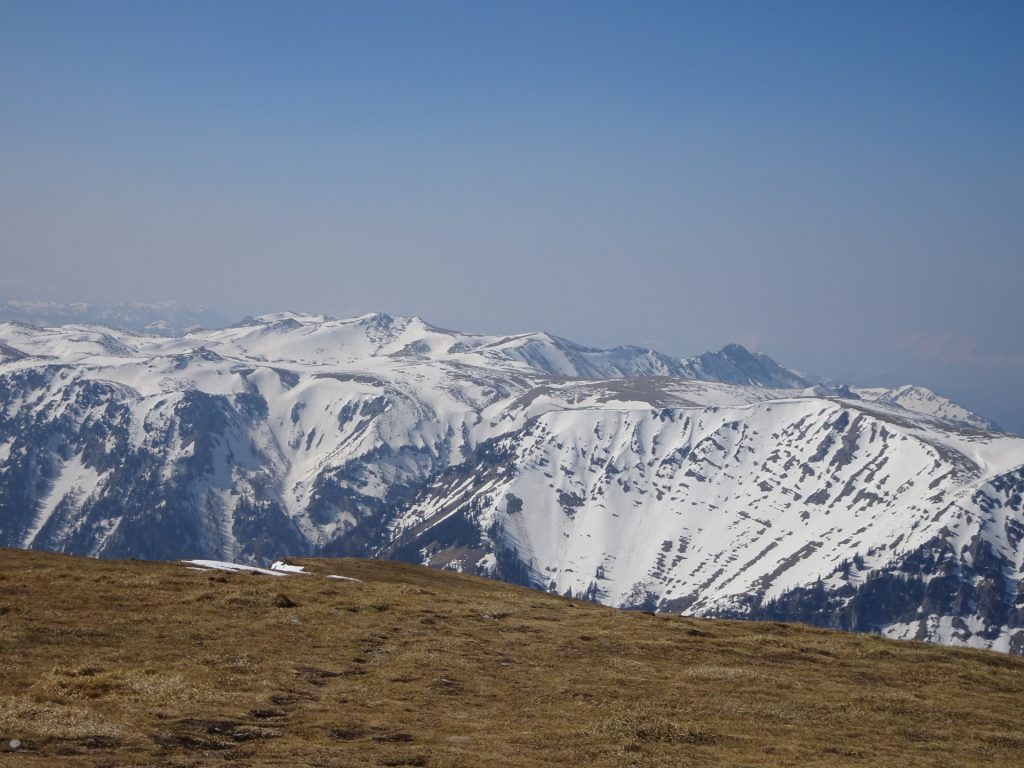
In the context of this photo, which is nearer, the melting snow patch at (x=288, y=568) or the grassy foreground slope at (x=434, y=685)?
the grassy foreground slope at (x=434, y=685)

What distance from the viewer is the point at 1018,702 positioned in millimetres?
45406

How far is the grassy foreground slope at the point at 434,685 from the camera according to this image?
28.5 metres

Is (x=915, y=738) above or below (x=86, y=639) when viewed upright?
above

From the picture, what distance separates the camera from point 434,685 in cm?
3812

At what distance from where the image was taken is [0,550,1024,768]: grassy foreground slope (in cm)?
2855

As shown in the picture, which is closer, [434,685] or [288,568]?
[434,685]

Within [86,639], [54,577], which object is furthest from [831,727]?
[54,577]

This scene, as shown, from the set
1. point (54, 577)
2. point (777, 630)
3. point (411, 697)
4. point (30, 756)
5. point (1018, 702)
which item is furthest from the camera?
point (777, 630)

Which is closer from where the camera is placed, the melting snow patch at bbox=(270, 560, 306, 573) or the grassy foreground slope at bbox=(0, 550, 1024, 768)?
the grassy foreground slope at bbox=(0, 550, 1024, 768)

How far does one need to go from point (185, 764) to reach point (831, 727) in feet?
81.4

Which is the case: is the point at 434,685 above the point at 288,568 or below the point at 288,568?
above

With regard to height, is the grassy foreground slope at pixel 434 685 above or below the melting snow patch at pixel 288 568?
above

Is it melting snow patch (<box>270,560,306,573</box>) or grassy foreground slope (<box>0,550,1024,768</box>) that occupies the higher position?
grassy foreground slope (<box>0,550,1024,768</box>)

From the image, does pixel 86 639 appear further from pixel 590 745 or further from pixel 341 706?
pixel 590 745
